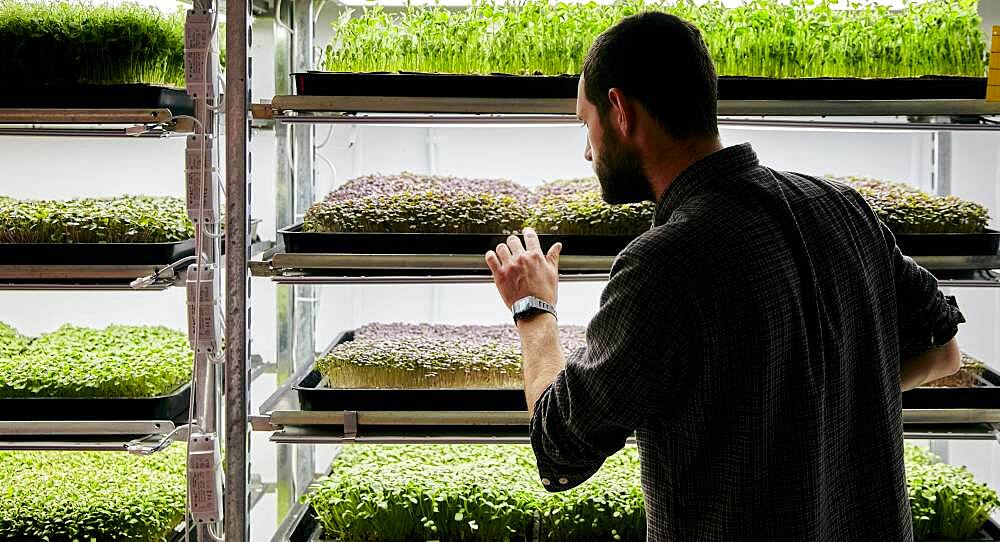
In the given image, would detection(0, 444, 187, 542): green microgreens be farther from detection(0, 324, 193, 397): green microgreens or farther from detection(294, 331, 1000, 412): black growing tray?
detection(294, 331, 1000, 412): black growing tray

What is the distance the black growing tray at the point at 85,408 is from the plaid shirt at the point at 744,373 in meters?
1.40

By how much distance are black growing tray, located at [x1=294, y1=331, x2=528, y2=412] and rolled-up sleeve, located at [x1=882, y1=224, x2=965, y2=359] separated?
109 centimetres

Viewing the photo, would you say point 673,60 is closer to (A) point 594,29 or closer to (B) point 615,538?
(A) point 594,29

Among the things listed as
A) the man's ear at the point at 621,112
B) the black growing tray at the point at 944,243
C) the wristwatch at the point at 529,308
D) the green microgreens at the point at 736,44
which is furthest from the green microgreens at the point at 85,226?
the black growing tray at the point at 944,243

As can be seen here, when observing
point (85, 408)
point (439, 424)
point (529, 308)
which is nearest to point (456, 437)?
point (439, 424)

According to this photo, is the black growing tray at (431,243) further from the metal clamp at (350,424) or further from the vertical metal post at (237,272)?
the metal clamp at (350,424)

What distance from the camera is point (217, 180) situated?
245 centimetres

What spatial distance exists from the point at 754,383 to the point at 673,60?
57 centimetres

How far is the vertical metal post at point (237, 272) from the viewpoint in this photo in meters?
2.39

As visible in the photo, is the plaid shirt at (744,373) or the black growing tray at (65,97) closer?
the plaid shirt at (744,373)

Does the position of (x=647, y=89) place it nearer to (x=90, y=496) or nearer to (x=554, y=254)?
(x=554, y=254)

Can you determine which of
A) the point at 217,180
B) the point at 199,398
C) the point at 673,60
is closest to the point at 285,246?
the point at 217,180

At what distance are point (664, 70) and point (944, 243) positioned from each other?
1414 millimetres

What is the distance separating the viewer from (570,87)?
2523mm
